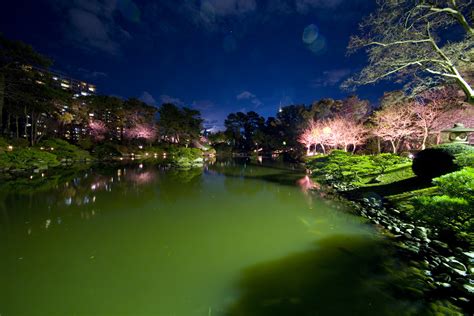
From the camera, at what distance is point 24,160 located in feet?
43.8

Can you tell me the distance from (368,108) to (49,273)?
31.3 m

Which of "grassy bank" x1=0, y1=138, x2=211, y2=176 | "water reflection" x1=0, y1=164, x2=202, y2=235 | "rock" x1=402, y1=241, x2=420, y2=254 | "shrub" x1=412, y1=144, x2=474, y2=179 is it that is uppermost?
"shrub" x1=412, y1=144, x2=474, y2=179

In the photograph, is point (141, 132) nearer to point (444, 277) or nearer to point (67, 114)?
point (67, 114)

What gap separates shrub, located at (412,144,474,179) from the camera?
6520 mm

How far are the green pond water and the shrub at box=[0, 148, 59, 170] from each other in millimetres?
8994

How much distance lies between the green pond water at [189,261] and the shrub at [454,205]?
0.96m

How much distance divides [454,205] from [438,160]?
4891mm

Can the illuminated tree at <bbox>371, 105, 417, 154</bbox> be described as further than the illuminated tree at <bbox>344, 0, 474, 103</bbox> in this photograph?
Yes

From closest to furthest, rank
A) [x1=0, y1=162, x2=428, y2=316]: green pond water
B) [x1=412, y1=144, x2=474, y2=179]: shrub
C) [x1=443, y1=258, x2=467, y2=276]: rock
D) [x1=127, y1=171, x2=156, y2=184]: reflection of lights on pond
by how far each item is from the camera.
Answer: [x1=0, y1=162, x2=428, y2=316]: green pond water < [x1=443, y1=258, x2=467, y2=276]: rock < [x1=412, y1=144, x2=474, y2=179]: shrub < [x1=127, y1=171, x2=156, y2=184]: reflection of lights on pond

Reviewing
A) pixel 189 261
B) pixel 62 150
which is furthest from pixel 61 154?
pixel 189 261

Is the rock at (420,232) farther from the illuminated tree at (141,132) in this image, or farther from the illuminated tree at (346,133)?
the illuminated tree at (141,132)

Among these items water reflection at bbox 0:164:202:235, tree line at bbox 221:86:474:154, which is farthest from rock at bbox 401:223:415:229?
water reflection at bbox 0:164:202:235

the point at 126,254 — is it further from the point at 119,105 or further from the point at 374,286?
the point at 119,105

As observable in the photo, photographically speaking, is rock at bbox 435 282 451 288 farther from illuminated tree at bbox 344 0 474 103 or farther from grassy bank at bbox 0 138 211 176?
grassy bank at bbox 0 138 211 176
